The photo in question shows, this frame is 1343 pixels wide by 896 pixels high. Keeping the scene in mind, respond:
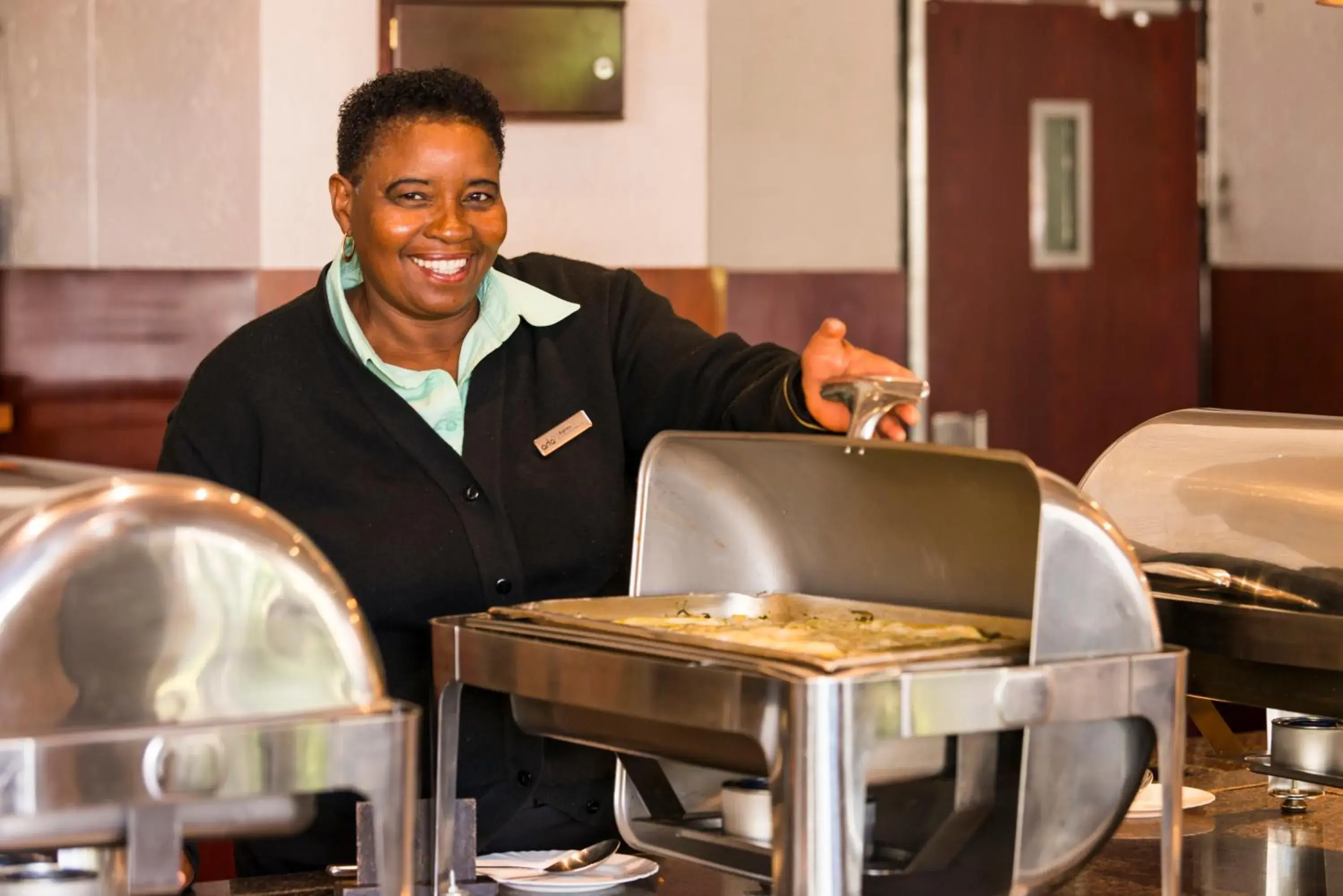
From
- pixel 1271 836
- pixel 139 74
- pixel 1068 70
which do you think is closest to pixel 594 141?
pixel 139 74

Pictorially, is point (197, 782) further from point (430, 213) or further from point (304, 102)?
point (304, 102)

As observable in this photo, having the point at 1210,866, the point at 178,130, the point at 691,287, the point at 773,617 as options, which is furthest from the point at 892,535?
the point at 178,130

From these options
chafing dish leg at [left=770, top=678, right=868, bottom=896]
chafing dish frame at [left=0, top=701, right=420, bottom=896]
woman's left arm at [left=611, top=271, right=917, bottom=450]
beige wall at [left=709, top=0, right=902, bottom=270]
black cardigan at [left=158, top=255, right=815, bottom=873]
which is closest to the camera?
chafing dish frame at [left=0, top=701, right=420, bottom=896]

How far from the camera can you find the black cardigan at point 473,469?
2240mm

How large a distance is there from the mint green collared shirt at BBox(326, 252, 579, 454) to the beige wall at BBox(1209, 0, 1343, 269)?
13.6 ft

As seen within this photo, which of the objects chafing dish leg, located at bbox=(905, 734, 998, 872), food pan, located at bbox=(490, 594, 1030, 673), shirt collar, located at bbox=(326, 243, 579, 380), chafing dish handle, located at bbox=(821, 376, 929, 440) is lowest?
chafing dish leg, located at bbox=(905, 734, 998, 872)

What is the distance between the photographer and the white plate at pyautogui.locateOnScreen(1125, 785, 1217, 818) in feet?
7.11

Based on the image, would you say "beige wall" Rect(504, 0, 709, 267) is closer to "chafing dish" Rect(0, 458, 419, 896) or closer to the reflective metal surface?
the reflective metal surface

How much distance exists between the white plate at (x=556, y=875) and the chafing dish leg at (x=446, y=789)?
0.23 ft

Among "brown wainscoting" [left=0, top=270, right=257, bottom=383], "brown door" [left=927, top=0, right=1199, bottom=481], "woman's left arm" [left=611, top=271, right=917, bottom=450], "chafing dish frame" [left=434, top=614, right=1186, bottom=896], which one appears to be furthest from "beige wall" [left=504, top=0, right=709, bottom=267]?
"chafing dish frame" [left=434, top=614, right=1186, bottom=896]

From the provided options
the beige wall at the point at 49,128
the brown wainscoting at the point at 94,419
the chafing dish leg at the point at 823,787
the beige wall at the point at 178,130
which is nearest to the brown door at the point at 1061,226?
the beige wall at the point at 178,130

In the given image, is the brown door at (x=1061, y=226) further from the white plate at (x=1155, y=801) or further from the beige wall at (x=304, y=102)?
the white plate at (x=1155, y=801)

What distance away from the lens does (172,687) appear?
4.15 feet

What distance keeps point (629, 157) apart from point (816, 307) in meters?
1.13
